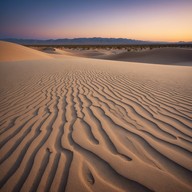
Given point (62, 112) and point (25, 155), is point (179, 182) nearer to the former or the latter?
point (25, 155)

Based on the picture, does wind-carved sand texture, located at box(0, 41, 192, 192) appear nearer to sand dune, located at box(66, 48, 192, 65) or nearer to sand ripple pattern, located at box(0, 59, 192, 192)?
sand ripple pattern, located at box(0, 59, 192, 192)

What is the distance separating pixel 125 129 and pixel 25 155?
158 cm

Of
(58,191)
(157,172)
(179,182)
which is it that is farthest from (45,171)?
(179,182)

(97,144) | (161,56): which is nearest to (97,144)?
(97,144)

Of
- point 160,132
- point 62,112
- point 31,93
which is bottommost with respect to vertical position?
point 31,93

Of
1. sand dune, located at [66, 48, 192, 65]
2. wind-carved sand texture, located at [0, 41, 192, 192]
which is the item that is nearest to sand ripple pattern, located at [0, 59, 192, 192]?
wind-carved sand texture, located at [0, 41, 192, 192]

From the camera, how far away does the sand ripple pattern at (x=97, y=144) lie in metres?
1.78

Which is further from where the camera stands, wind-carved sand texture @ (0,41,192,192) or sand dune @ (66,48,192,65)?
sand dune @ (66,48,192,65)

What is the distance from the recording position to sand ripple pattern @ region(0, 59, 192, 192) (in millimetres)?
1781

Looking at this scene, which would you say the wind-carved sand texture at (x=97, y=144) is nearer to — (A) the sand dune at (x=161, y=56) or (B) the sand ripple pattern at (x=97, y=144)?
(B) the sand ripple pattern at (x=97, y=144)

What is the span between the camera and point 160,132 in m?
2.64

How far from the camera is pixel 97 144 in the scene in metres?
2.38

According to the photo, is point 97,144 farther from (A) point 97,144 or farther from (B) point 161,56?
(B) point 161,56

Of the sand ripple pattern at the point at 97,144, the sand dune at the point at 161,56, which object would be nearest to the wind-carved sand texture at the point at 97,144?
the sand ripple pattern at the point at 97,144
